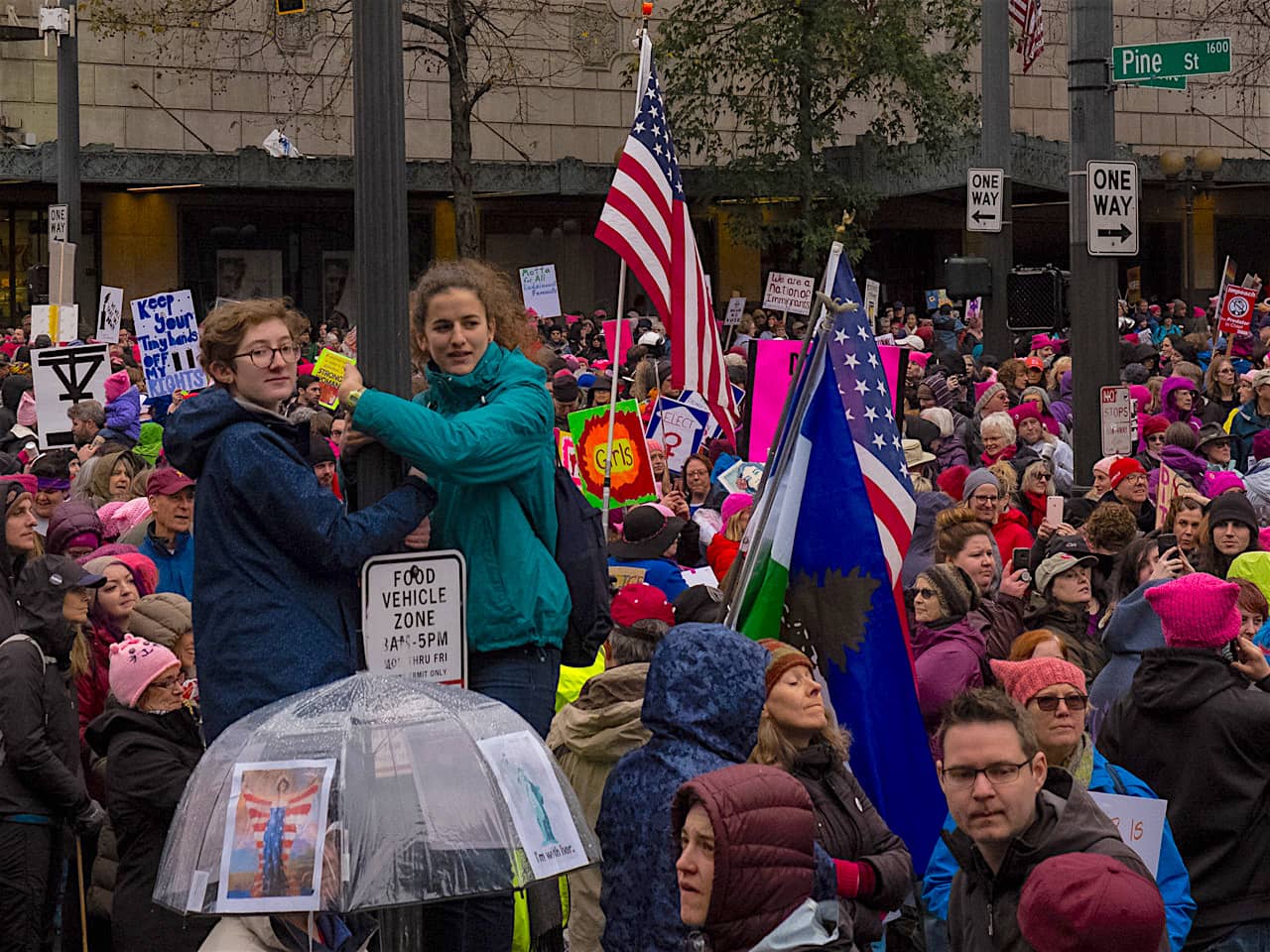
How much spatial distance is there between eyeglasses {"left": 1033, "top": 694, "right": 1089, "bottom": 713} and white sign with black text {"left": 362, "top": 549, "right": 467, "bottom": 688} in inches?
71.4

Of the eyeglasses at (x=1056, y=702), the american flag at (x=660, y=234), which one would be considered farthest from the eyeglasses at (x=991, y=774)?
the american flag at (x=660, y=234)

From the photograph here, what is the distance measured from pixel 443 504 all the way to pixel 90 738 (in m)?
2.26

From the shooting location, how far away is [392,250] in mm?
4746

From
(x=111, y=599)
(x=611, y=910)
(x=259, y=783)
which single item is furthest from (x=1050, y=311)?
(x=259, y=783)

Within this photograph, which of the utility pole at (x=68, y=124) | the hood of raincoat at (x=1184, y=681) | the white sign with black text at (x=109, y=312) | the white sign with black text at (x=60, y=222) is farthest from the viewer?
the utility pole at (x=68, y=124)

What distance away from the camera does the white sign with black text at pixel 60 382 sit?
12.6m

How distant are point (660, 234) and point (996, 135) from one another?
520 inches

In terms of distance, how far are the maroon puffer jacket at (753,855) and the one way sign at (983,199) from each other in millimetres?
17097

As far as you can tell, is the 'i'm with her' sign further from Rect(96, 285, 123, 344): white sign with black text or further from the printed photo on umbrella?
the printed photo on umbrella

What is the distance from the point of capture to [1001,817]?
4.28 meters

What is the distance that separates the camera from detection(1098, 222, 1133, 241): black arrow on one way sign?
39.5ft

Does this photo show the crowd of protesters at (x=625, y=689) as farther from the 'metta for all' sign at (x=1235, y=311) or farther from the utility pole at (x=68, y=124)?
the utility pole at (x=68, y=124)

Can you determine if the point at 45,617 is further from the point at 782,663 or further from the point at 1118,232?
the point at 1118,232

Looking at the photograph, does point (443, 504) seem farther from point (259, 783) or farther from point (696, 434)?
point (696, 434)
